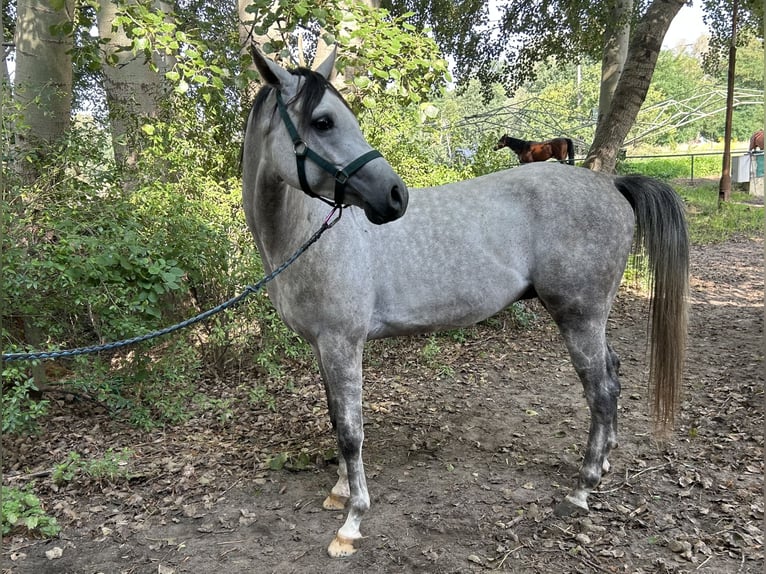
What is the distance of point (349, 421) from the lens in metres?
2.45

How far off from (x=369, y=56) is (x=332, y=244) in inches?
52.2

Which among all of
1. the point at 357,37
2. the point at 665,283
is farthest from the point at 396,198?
the point at 665,283

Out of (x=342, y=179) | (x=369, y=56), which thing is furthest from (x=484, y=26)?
(x=342, y=179)

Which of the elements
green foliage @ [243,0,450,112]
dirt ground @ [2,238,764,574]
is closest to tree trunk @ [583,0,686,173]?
dirt ground @ [2,238,764,574]

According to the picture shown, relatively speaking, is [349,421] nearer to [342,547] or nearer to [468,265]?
[342,547]

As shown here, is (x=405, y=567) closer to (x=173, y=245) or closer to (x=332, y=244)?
(x=332, y=244)

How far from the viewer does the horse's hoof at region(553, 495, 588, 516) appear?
2672mm

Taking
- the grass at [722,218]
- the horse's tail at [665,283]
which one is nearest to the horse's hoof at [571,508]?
the horse's tail at [665,283]

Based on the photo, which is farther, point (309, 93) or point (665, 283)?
point (665, 283)

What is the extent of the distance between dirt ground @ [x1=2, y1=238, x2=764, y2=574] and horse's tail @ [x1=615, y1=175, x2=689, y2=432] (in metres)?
0.55

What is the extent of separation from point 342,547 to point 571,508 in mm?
1202

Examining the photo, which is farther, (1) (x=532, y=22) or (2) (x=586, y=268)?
(1) (x=532, y=22)

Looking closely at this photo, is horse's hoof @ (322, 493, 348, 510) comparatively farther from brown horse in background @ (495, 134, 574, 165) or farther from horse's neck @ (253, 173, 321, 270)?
brown horse in background @ (495, 134, 574, 165)

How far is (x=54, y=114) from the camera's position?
4156 millimetres
